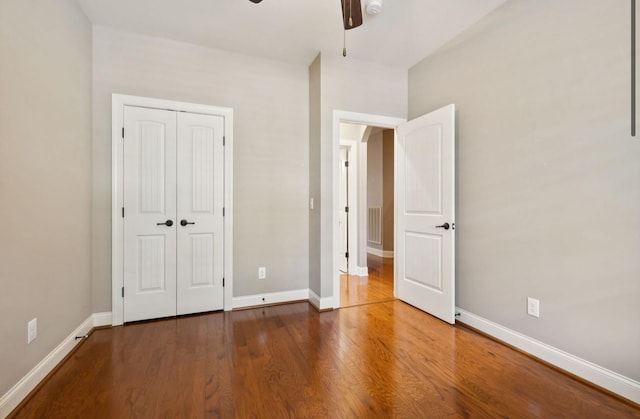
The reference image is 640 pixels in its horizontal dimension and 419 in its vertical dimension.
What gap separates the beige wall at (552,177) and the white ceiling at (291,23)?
1.04 feet

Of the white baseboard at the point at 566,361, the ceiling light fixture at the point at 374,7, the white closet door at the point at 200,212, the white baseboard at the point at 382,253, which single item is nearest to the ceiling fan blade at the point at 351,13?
the ceiling light fixture at the point at 374,7

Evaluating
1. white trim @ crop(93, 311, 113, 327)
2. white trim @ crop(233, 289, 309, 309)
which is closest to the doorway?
white trim @ crop(233, 289, 309, 309)

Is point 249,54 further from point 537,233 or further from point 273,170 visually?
point 537,233

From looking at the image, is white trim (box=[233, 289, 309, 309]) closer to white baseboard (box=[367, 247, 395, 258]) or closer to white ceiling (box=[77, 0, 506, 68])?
white ceiling (box=[77, 0, 506, 68])

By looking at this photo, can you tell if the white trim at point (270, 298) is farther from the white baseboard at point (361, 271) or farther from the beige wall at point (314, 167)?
the white baseboard at point (361, 271)

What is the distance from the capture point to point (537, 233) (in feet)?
6.70

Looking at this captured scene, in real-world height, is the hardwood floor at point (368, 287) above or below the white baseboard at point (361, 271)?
below

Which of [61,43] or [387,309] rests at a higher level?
[61,43]

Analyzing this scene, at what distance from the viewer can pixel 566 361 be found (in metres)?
1.85

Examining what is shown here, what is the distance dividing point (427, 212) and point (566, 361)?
1502 mm

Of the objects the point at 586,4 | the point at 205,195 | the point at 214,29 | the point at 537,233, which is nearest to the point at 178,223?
the point at 205,195

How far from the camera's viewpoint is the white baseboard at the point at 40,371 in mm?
1465

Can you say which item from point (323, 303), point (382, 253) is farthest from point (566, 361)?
point (382, 253)

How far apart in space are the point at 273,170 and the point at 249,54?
126 centimetres
